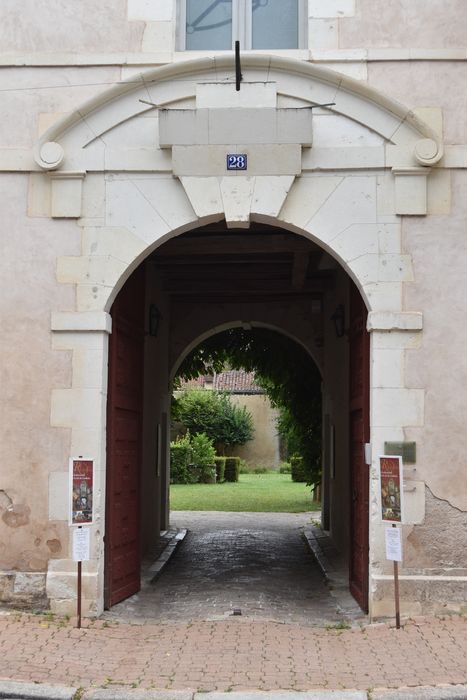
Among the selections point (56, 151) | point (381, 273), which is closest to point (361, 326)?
point (381, 273)

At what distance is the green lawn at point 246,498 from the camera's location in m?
17.8

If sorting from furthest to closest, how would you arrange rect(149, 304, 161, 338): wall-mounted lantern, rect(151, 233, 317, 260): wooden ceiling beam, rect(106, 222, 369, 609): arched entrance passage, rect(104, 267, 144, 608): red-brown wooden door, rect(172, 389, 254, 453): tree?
1. rect(172, 389, 254, 453): tree
2. rect(149, 304, 161, 338): wall-mounted lantern
3. rect(151, 233, 317, 260): wooden ceiling beam
4. rect(106, 222, 369, 609): arched entrance passage
5. rect(104, 267, 144, 608): red-brown wooden door

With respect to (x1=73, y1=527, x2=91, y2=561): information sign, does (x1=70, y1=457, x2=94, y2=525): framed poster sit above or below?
above

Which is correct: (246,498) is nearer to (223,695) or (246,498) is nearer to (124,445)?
(124,445)

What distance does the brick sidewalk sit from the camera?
5.17 m

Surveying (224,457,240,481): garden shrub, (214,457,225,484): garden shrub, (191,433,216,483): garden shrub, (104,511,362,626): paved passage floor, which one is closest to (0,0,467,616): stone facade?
(104,511,362,626): paved passage floor

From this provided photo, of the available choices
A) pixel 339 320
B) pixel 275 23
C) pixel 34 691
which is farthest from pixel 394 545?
pixel 275 23

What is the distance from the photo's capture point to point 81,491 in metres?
6.68

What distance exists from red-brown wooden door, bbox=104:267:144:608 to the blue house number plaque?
1604 mm

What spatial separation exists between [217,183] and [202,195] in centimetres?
16

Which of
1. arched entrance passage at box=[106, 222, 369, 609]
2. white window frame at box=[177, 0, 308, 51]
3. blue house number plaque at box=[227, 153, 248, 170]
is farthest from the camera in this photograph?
arched entrance passage at box=[106, 222, 369, 609]

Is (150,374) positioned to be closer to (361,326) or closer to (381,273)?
(361,326)

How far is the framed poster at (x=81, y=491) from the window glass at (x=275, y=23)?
13.0 ft

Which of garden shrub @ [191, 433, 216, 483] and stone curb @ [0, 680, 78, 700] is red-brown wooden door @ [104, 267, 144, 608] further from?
garden shrub @ [191, 433, 216, 483]
